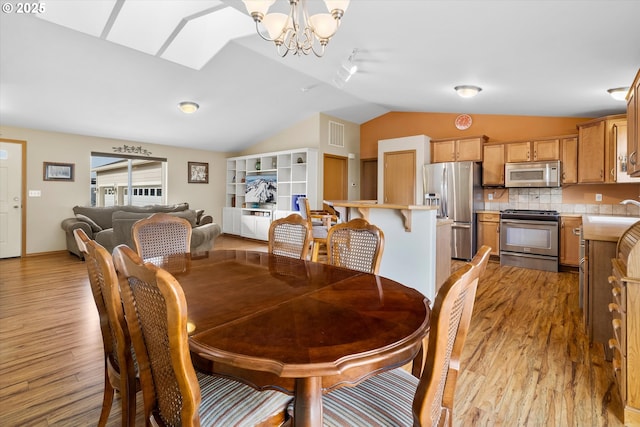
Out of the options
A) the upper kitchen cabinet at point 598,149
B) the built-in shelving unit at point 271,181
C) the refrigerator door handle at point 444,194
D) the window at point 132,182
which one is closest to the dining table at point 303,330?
the refrigerator door handle at point 444,194

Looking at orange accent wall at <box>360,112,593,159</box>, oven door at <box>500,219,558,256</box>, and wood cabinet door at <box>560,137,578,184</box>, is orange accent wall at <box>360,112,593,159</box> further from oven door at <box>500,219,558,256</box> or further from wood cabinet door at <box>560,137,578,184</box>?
oven door at <box>500,219,558,256</box>

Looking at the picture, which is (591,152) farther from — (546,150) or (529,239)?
(529,239)

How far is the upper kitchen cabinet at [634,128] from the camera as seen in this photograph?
2.16m

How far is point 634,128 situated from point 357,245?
2.14m

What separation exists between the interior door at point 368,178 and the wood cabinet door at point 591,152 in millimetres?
3919

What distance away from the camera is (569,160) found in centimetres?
482

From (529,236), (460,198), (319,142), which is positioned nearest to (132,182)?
(319,142)

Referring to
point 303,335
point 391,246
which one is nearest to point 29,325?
point 303,335

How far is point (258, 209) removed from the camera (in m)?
7.69

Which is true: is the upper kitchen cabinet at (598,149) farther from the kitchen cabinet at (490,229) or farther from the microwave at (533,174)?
the kitchen cabinet at (490,229)

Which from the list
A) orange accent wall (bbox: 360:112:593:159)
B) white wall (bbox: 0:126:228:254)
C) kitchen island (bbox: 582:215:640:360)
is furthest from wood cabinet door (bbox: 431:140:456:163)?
white wall (bbox: 0:126:228:254)

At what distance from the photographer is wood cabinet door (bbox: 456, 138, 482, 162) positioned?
5625 mm

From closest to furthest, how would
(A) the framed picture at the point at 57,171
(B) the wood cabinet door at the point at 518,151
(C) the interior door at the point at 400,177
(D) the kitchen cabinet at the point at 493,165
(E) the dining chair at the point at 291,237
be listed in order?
(E) the dining chair at the point at 291,237, (B) the wood cabinet door at the point at 518,151, (D) the kitchen cabinet at the point at 493,165, (A) the framed picture at the point at 57,171, (C) the interior door at the point at 400,177

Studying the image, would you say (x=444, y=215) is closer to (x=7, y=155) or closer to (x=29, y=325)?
(x=29, y=325)
